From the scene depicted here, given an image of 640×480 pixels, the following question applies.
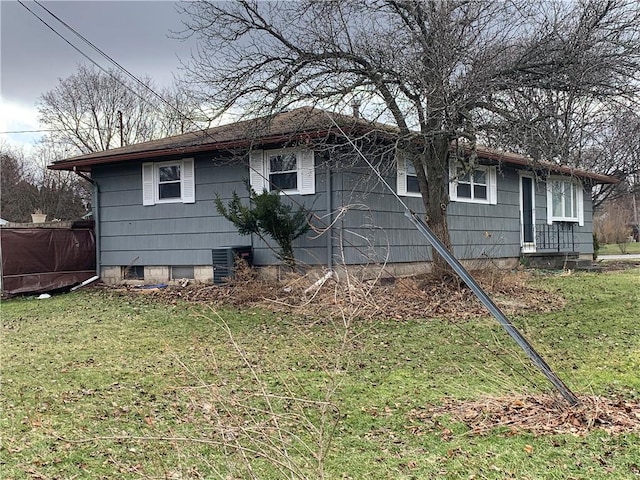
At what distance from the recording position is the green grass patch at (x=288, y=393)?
3.33 m

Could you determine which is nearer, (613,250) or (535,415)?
(535,415)

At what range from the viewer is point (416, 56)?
8.46 m

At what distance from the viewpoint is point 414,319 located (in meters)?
8.51

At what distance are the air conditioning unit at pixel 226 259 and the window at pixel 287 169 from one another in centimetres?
129

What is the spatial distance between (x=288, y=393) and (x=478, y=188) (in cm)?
1167

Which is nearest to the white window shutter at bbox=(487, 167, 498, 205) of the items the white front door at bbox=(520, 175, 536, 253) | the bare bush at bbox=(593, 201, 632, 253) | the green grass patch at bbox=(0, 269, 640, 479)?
the white front door at bbox=(520, 175, 536, 253)

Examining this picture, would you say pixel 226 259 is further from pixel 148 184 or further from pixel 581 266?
pixel 581 266

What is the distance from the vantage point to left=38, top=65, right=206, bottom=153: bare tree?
30266 millimetres

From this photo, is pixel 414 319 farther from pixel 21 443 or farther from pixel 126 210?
pixel 126 210

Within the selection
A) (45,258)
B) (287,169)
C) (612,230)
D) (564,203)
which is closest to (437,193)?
(287,169)

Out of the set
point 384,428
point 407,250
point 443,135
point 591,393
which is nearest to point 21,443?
point 384,428

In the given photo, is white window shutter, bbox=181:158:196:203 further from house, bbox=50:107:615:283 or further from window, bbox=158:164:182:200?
window, bbox=158:164:182:200

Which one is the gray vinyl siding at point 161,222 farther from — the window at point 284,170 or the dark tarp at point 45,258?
the window at point 284,170

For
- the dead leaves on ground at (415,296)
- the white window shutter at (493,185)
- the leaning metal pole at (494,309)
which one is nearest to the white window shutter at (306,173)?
the dead leaves on ground at (415,296)
